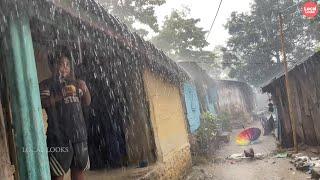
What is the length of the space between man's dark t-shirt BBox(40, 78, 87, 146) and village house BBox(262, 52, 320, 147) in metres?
8.15

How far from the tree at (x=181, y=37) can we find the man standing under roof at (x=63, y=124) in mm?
30506

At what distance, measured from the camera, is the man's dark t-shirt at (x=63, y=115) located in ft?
13.6

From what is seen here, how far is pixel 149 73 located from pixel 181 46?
86.0 feet

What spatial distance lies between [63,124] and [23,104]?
84cm

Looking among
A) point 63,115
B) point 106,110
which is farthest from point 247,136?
point 63,115

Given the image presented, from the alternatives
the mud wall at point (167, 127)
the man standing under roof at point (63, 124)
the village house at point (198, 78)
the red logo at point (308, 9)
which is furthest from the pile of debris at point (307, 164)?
the village house at point (198, 78)

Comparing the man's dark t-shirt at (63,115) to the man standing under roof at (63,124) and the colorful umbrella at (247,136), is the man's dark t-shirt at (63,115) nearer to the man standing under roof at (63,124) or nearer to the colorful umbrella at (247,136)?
the man standing under roof at (63,124)

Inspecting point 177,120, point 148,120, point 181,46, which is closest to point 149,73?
point 148,120

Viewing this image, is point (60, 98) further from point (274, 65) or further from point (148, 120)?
point (274, 65)

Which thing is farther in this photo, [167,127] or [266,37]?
[266,37]

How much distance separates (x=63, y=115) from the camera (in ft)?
13.9

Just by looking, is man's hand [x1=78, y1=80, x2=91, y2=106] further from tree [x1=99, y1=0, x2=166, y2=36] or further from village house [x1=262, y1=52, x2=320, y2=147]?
tree [x1=99, y1=0, x2=166, y2=36]

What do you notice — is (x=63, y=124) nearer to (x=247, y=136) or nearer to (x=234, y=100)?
(x=247, y=136)

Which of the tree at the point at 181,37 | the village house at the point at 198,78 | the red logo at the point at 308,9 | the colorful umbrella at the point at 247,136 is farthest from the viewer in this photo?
the tree at the point at 181,37
